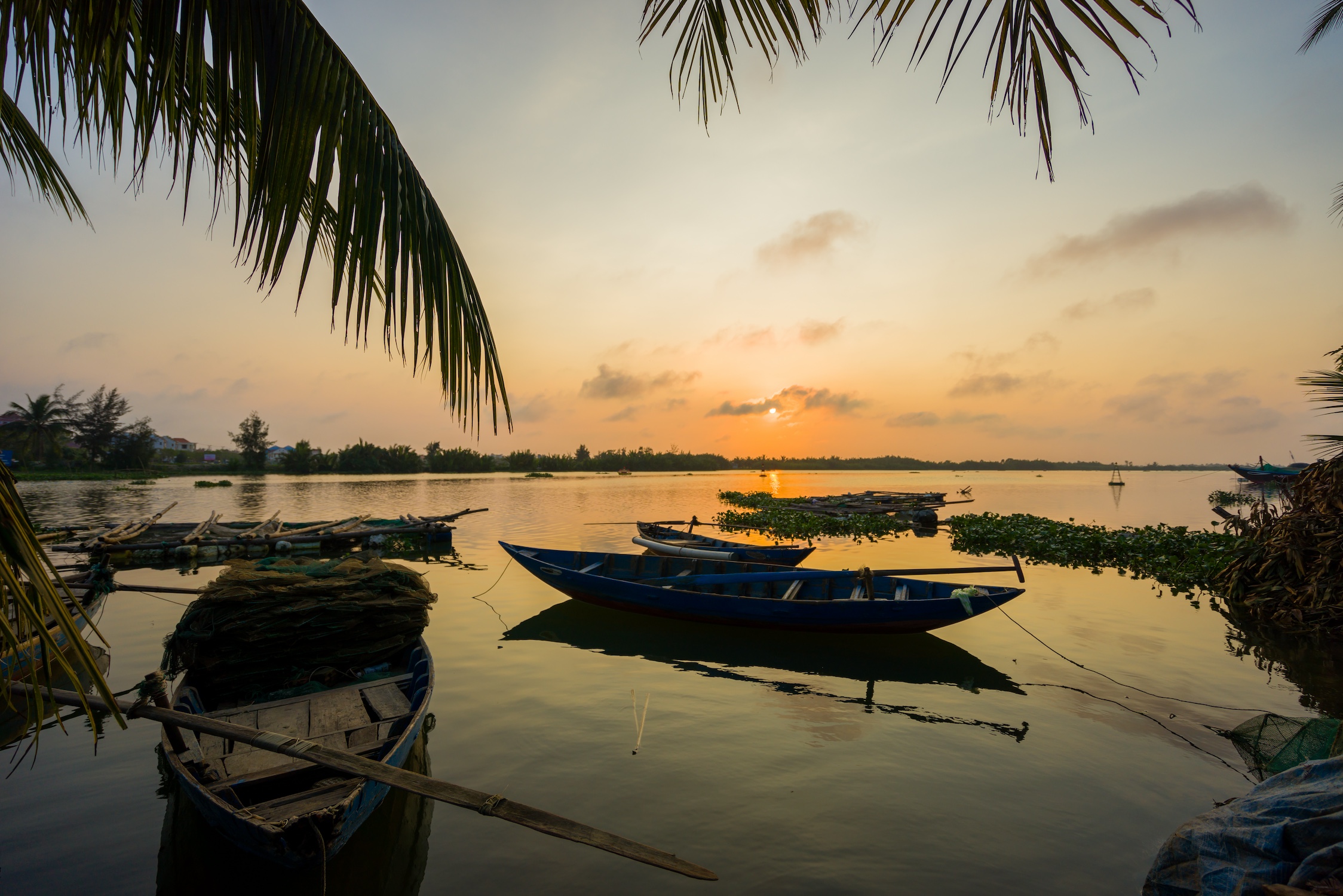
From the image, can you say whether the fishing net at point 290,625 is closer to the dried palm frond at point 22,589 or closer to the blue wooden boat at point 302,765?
the blue wooden boat at point 302,765

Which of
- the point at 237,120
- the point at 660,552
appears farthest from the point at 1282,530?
the point at 237,120

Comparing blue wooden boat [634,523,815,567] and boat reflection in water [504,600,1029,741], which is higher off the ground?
blue wooden boat [634,523,815,567]

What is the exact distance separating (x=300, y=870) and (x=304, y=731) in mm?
1253

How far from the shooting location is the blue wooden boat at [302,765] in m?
3.62

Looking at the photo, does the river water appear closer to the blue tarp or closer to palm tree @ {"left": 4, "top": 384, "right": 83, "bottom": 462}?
the blue tarp

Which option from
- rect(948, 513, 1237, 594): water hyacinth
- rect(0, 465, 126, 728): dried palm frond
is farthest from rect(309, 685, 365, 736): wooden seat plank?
rect(948, 513, 1237, 594): water hyacinth

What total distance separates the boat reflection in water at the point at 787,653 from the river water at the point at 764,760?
1.9 inches

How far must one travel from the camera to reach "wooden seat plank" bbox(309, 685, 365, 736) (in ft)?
16.8

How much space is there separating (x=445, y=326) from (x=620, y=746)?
5.64 metres

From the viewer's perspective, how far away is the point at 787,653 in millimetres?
9688

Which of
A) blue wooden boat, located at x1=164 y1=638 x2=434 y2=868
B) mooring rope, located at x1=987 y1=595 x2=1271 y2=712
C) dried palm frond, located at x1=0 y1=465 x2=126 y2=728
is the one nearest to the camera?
dried palm frond, located at x1=0 y1=465 x2=126 y2=728

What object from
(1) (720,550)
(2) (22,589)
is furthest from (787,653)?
(2) (22,589)

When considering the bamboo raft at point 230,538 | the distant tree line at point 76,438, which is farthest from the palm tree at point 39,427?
the bamboo raft at point 230,538

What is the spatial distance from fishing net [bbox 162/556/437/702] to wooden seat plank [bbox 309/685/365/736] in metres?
0.53
